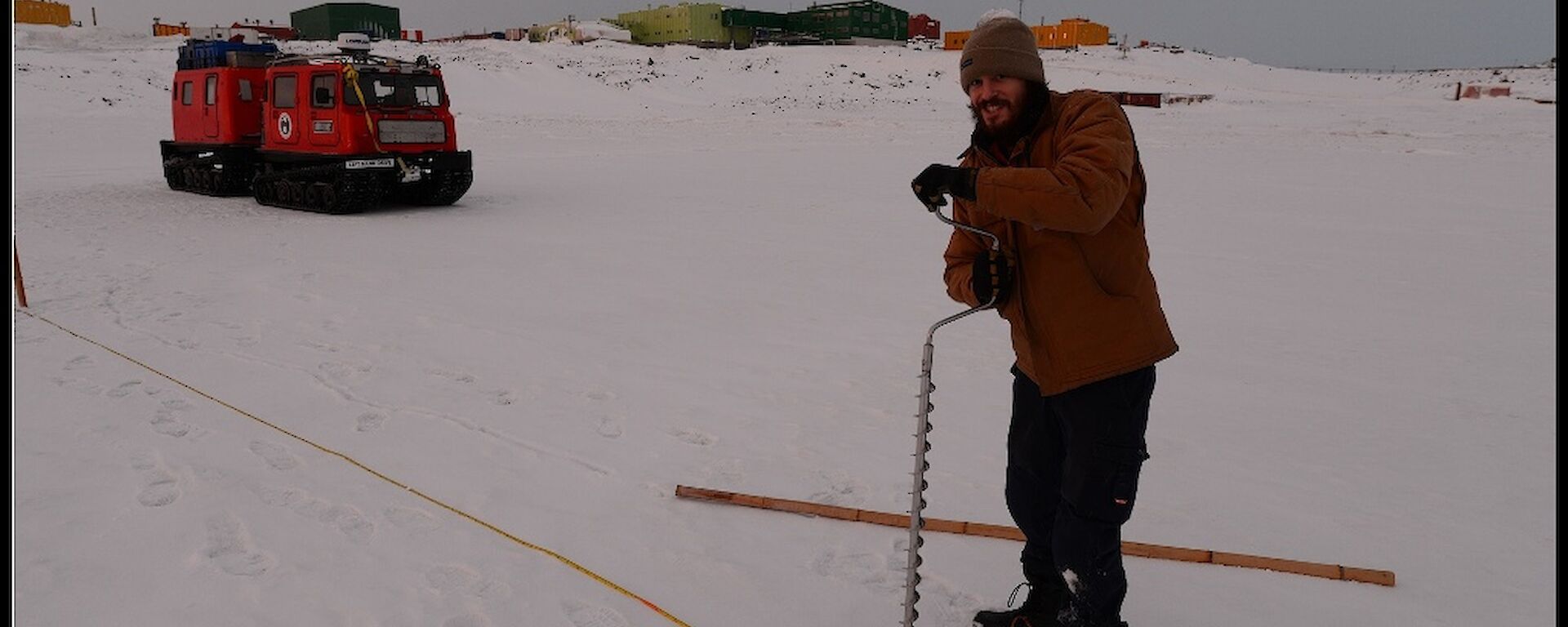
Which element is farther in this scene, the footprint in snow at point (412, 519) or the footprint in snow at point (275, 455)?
the footprint in snow at point (275, 455)

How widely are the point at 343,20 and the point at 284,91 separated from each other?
41.0 metres

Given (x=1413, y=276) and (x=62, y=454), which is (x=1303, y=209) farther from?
(x=62, y=454)

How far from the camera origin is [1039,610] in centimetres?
291

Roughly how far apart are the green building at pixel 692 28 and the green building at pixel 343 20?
1433cm

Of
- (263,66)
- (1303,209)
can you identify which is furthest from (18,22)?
(1303,209)

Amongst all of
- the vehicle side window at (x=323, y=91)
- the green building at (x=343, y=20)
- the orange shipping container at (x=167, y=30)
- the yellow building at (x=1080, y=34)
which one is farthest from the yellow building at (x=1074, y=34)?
the vehicle side window at (x=323, y=91)

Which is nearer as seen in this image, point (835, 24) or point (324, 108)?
point (324, 108)

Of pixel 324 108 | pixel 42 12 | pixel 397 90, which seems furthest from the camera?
pixel 42 12

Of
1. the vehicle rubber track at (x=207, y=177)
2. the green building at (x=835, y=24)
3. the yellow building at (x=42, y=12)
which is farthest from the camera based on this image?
the green building at (x=835, y=24)

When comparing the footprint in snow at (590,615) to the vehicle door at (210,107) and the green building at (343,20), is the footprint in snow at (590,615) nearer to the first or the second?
the vehicle door at (210,107)

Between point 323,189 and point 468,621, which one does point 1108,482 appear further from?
point 323,189

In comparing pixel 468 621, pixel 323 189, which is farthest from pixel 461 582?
pixel 323 189

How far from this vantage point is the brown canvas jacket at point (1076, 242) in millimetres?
2166

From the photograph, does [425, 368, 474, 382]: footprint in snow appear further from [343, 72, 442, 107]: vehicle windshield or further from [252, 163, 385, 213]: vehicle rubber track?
[343, 72, 442, 107]: vehicle windshield
